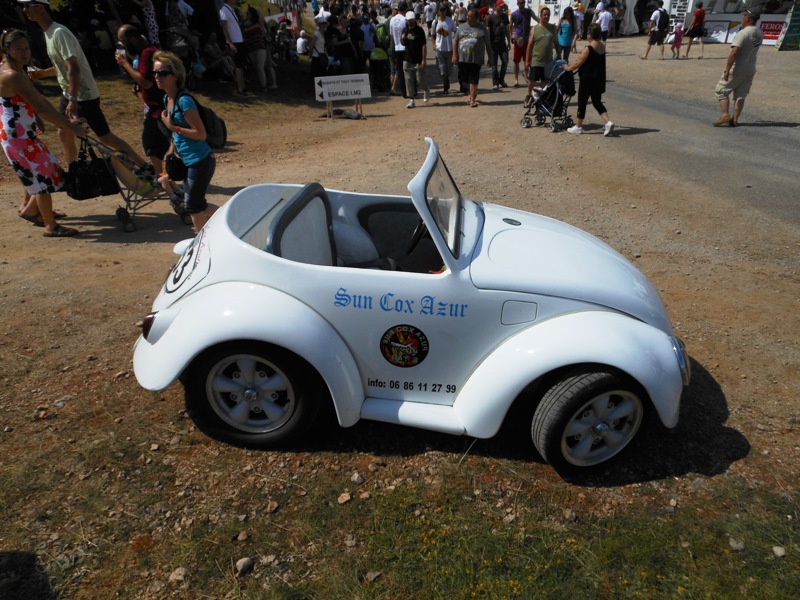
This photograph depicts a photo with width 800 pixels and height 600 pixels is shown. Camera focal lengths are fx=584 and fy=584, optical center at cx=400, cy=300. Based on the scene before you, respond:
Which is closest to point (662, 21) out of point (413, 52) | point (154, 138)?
point (413, 52)

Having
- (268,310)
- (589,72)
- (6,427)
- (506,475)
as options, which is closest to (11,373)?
(6,427)

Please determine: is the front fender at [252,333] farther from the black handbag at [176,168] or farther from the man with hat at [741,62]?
the man with hat at [741,62]

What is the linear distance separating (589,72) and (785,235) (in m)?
4.94

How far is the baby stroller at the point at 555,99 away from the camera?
427 inches

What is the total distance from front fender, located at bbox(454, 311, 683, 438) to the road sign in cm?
1108

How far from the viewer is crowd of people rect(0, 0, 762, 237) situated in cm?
576

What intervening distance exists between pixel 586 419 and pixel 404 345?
107cm

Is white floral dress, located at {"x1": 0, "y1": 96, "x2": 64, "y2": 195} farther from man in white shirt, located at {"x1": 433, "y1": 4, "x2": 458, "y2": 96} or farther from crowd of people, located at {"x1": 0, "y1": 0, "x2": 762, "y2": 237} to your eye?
man in white shirt, located at {"x1": 433, "y1": 4, "x2": 458, "y2": 96}

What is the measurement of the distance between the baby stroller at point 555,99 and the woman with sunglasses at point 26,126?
26.6ft

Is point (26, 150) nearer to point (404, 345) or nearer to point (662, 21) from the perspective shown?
point (404, 345)

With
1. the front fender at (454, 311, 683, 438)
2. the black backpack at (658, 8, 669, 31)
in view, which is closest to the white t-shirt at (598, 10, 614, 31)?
the black backpack at (658, 8, 669, 31)

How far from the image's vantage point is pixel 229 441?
3.49m

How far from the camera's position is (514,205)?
7734mm

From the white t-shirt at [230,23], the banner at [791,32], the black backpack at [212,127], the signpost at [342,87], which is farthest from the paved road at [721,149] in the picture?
the banner at [791,32]
